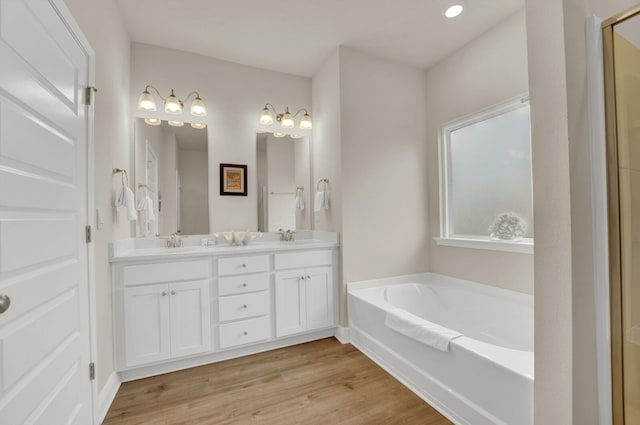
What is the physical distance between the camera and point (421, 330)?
1763 mm

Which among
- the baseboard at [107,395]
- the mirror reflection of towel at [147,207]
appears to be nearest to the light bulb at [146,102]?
the mirror reflection of towel at [147,207]

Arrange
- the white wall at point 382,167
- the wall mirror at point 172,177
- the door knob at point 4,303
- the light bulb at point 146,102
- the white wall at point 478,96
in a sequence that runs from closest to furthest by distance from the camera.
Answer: the door knob at point 4,303 < the white wall at point 478,96 < the light bulb at point 146,102 < the wall mirror at point 172,177 < the white wall at point 382,167

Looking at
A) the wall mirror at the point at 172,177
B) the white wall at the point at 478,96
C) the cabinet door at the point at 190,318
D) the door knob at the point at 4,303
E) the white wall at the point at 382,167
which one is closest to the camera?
the door knob at the point at 4,303

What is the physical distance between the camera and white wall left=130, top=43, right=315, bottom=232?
255cm

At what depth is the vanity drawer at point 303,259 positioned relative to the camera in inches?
96.5

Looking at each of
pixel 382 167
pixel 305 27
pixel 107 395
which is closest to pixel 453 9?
pixel 305 27

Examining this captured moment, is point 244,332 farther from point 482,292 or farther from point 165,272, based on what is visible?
point 482,292

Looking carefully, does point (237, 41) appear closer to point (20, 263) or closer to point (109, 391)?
point (20, 263)

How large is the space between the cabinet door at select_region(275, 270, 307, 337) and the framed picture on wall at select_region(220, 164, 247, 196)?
1016 millimetres

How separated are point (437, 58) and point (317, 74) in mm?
1248

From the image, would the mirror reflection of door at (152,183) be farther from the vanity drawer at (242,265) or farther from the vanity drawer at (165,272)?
the vanity drawer at (242,265)

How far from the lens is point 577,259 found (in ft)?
3.25

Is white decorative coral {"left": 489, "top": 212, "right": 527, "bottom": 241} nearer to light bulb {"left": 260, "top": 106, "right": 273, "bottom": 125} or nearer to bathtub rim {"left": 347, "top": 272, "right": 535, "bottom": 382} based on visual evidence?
bathtub rim {"left": 347, "top": 272, "right": 535, "bottom": 382}

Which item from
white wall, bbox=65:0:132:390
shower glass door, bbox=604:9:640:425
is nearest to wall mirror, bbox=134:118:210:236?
white wall, bbox=65:0:132:390
